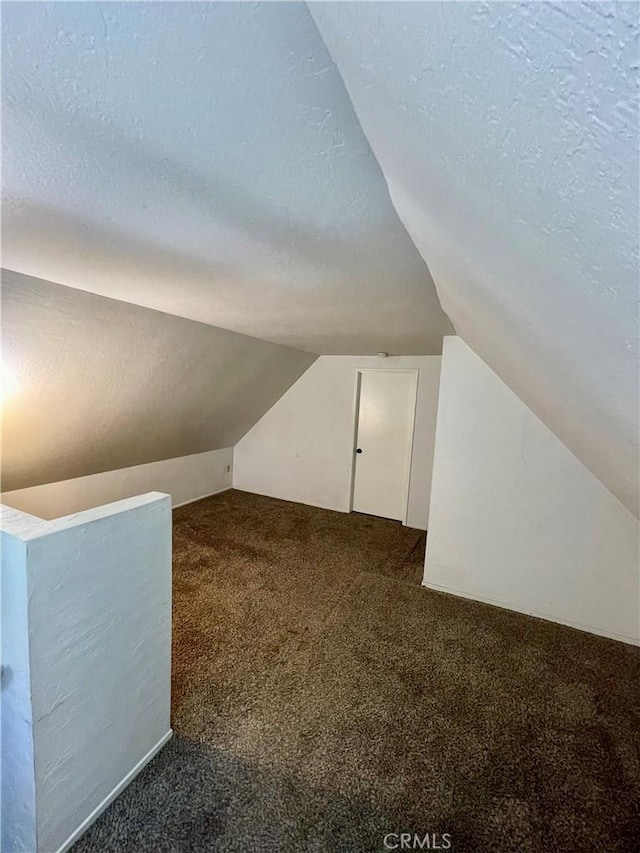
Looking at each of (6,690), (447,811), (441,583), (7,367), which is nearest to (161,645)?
(6,690)

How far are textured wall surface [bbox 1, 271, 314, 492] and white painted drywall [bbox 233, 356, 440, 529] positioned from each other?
55 cm

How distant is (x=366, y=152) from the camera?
873 millimetres

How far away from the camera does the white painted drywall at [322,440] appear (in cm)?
423

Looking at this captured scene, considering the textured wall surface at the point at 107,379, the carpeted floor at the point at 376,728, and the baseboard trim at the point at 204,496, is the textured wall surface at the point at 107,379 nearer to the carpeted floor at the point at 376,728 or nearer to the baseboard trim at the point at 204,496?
the baseboard trim at the point at 204,496

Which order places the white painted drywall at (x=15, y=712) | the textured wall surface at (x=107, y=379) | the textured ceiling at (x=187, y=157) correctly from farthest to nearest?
the textured wall surface at (x=107, y=379) < the white painted drywall at (x=15, y=712) < the textured ceiling at (x=187, y=157)

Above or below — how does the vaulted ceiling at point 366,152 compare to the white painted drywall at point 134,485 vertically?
above

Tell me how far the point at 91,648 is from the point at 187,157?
1530 mm

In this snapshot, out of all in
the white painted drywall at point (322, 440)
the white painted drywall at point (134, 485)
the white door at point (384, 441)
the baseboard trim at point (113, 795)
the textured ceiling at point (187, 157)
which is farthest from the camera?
the white door at point (384, 441)

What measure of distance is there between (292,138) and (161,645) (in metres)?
1.82

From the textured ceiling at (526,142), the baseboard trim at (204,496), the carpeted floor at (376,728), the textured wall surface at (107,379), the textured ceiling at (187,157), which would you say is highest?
the textured ceiling at (187,157)

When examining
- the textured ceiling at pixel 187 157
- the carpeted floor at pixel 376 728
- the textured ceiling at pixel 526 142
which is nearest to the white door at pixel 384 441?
the carpeted floor at pixel 376 728

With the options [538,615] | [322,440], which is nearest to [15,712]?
[538,615]

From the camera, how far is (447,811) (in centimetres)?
143

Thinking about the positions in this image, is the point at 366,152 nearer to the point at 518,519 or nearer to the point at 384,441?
the point at 518,519
